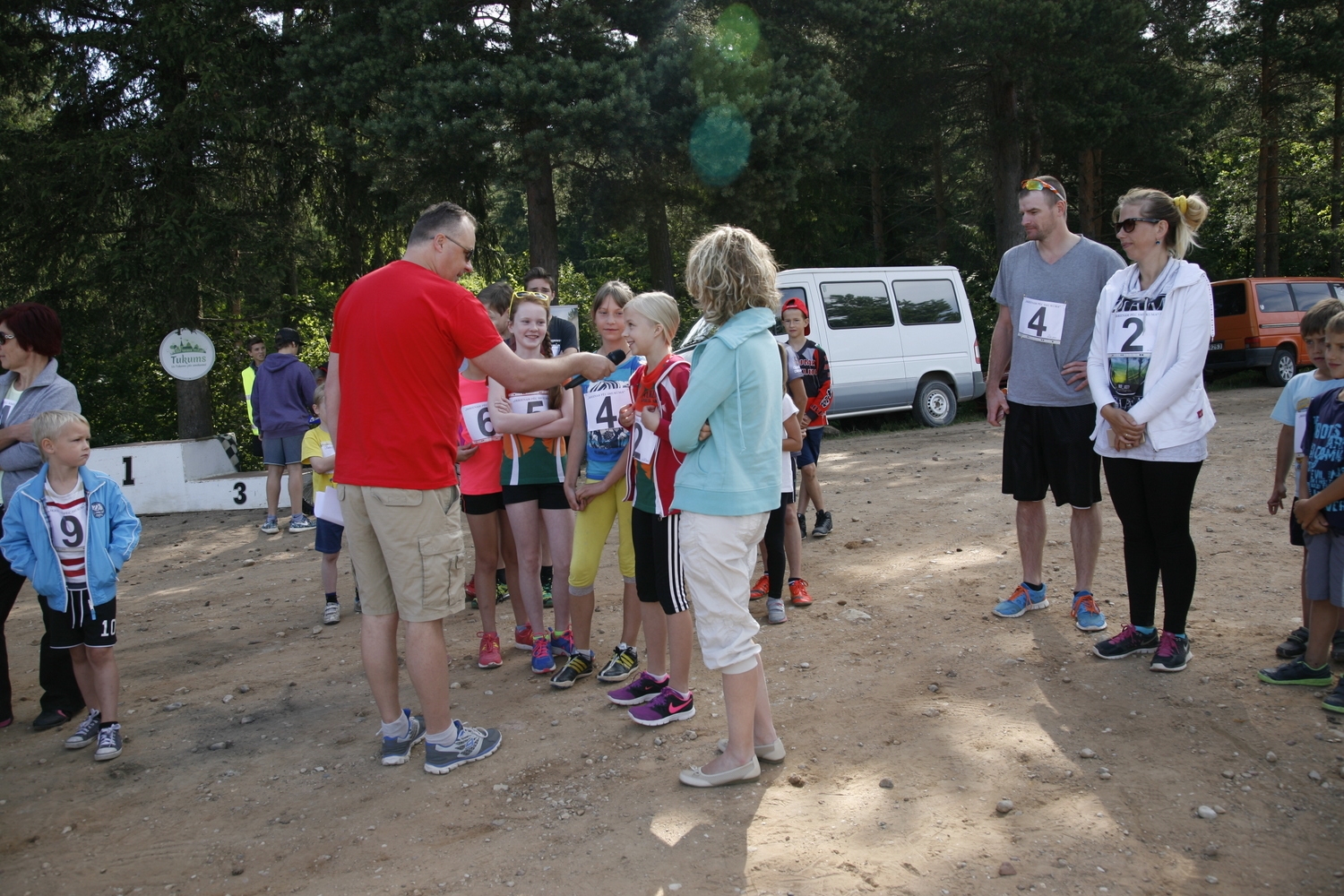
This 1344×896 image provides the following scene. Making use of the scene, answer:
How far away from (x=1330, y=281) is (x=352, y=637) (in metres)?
19.9

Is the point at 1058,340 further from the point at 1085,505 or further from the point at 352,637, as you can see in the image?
the point at 352,637

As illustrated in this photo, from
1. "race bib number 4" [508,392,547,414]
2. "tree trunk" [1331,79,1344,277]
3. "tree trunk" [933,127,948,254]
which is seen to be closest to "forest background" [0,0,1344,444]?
"tree trunk" [933,127,948,254]

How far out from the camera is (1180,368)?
13.2 feet

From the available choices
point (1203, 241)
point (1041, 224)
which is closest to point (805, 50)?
point (1041, 224)

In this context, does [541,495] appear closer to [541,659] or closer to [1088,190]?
[541,659]

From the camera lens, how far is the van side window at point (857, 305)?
1327cm

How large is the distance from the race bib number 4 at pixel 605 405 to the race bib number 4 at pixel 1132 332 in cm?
218

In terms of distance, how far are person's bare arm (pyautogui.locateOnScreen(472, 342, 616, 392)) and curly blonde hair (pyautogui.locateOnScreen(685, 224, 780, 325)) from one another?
642 millimetres

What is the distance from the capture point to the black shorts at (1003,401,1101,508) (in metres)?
4.68

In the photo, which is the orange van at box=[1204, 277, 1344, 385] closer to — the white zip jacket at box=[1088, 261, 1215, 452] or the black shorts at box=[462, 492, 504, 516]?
the white zip jacket at box=[1088, 261, 1215, 452]

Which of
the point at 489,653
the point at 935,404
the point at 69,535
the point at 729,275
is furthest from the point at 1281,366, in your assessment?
the point at 69,535

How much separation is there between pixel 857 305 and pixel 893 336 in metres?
0.82

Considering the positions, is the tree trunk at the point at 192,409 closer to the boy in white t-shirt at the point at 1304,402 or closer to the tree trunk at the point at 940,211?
the boy in white t-shirt at the point at 1304,402

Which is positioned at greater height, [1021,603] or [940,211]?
[940,211]
